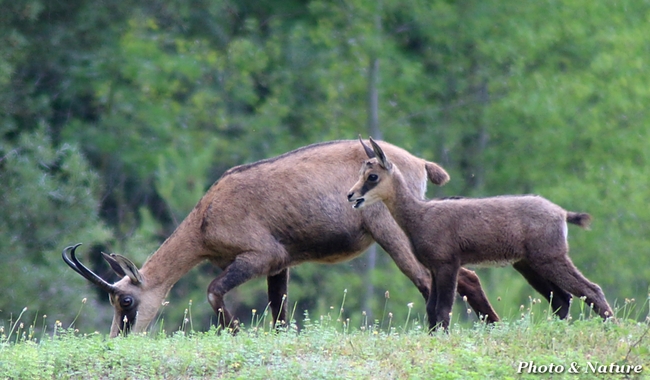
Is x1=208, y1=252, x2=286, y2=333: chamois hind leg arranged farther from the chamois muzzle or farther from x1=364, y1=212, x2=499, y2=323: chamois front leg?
the chamois muzzle

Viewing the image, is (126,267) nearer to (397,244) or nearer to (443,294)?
(397,244)

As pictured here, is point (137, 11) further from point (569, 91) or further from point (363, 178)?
point (363, 178)

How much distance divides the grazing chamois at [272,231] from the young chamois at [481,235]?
1117 mm

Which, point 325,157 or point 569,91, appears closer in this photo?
point 325,157

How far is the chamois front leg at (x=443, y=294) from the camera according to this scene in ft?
28.2

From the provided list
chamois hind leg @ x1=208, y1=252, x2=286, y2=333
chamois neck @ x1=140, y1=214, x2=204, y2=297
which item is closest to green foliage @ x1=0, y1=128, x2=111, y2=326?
chamois neck @ x1=140, y1=214, x2=204, y2=297

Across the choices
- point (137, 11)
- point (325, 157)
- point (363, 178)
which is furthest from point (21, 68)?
point (363, 178)

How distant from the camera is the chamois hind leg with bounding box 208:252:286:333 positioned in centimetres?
989

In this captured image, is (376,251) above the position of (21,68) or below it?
below

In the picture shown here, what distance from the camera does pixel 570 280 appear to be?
8359 millimetres

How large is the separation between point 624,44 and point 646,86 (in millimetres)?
1201

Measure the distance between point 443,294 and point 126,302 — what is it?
355 cm

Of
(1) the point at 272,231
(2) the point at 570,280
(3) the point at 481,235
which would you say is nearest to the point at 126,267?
(1) the point at 272,231

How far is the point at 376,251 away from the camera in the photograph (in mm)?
23906
